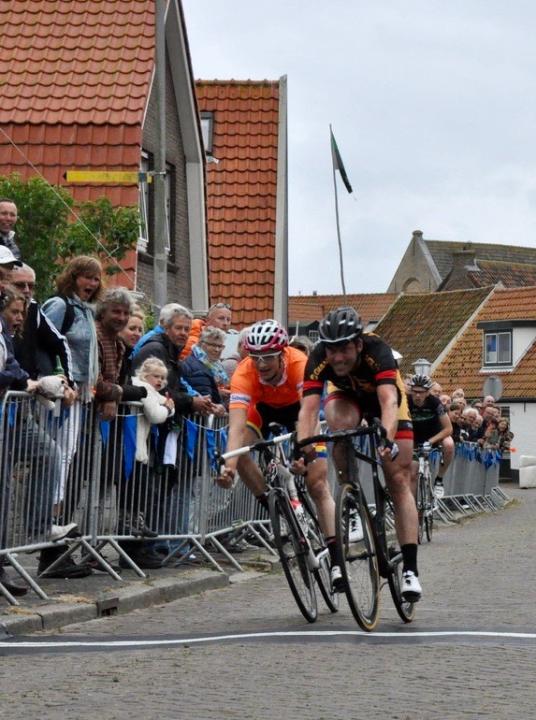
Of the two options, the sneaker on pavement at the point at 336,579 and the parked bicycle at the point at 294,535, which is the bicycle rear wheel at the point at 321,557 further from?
the sneaker on pavement at the point at 336,579

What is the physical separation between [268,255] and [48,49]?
6404mm

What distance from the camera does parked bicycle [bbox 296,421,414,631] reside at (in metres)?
9.54

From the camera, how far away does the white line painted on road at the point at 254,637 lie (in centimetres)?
910

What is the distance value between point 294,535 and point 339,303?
124943 mm

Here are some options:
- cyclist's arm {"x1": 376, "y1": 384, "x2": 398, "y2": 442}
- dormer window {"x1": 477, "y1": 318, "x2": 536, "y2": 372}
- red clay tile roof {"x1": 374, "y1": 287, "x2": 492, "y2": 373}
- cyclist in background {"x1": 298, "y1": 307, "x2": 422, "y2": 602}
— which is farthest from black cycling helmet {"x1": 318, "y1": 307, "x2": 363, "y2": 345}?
red clay tile roof {"x1": 374, "y1": 287, "x2": 492, "y2": 373}

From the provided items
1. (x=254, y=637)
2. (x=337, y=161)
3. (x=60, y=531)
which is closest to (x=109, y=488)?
(x=60, y=531)

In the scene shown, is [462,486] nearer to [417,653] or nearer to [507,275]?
[417,653]

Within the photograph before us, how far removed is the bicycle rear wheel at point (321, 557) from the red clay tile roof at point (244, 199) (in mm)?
20927

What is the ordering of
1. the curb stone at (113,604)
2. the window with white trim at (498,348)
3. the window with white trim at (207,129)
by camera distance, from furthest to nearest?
the window with white trim at (498,348), the window with white trim at (207,129), the curb stone at (113,604)

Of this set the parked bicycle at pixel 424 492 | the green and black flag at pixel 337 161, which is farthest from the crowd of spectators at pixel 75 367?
the green and black flag at pixel 337 161

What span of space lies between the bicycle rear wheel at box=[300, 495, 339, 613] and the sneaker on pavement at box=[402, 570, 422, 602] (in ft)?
1.43

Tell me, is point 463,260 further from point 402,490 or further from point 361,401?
point 402,490

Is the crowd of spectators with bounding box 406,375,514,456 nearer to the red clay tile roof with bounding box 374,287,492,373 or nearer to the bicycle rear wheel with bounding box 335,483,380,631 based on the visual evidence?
the bicycle rear wheel with bounding box 335,483,380,631

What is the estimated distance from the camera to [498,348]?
7100 centimetres
